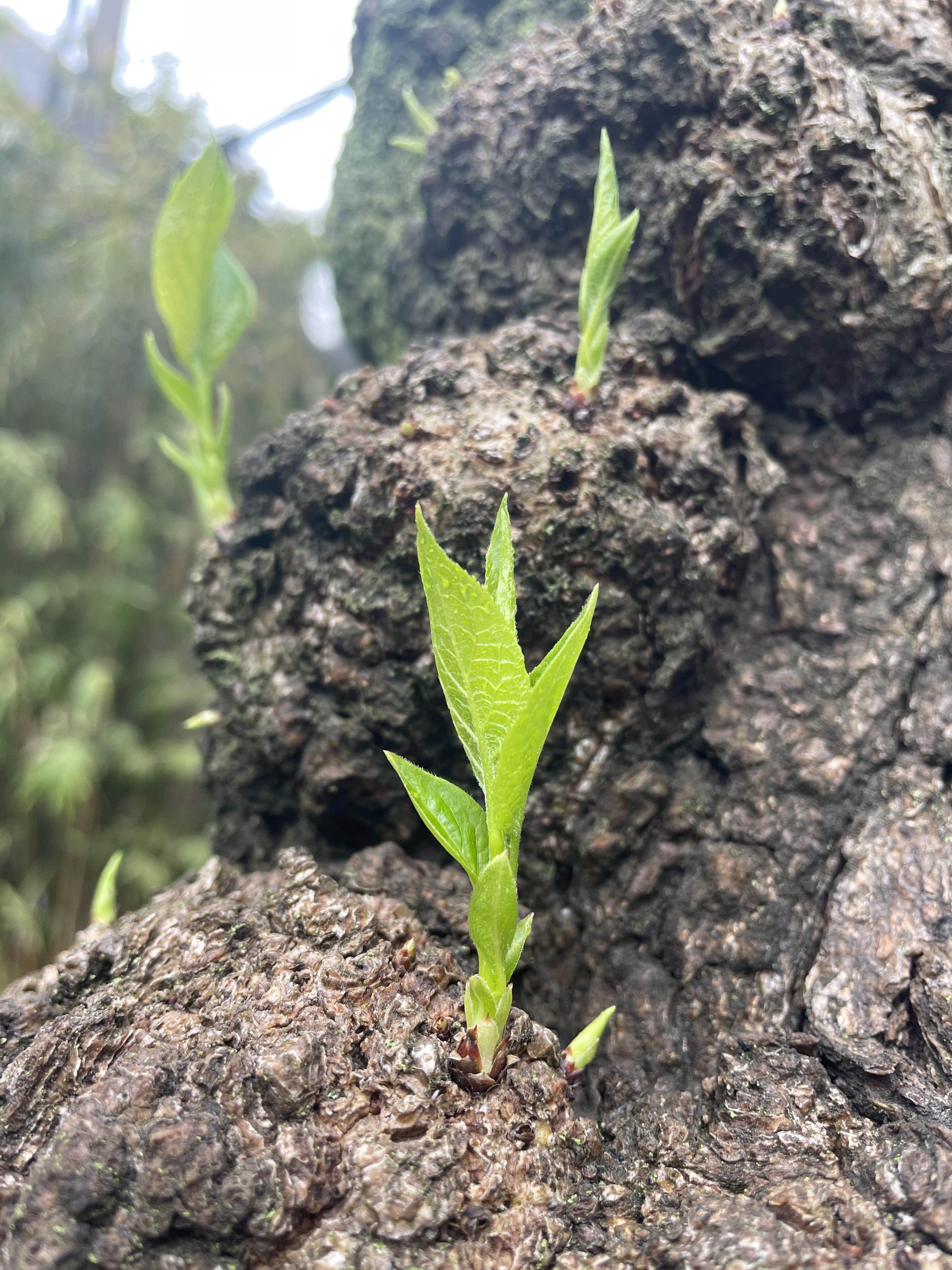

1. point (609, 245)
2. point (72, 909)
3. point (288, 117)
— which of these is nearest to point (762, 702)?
point (609, 245)

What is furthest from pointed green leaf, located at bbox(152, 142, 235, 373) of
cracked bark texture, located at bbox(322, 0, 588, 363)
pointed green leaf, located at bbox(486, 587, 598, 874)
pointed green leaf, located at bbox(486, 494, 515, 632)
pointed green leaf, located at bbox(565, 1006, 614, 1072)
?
pointed green leaf, located at bbox(565, 1006, 614, 1072)

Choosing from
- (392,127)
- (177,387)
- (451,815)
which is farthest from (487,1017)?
(392,127)

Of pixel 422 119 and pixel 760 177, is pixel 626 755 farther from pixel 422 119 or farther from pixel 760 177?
pixel 422 119

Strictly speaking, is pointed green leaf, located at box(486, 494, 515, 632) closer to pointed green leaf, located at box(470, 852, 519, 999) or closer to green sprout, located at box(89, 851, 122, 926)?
pointed green leaf, located at box(470, 852, 519, 999)

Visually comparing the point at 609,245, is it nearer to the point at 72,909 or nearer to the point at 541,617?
the point at 541,617

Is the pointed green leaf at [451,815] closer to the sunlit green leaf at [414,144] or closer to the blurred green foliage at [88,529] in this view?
the sunlit green leaf at [414,144]

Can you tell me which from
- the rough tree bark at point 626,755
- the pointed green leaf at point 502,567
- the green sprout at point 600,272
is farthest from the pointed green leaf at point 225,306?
the pointed green leaf at point 502,567

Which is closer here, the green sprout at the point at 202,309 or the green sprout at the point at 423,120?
the green sprout at the point at 202,309
